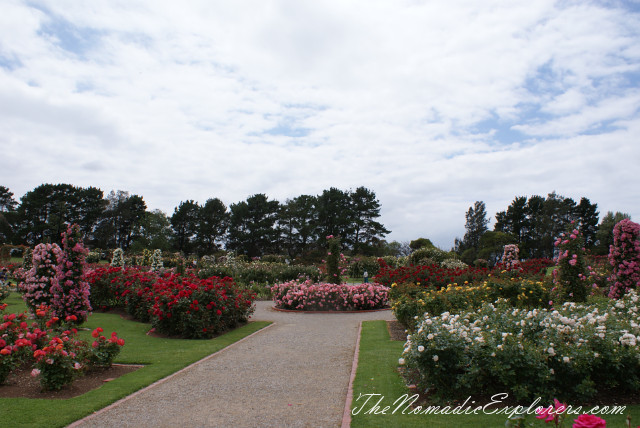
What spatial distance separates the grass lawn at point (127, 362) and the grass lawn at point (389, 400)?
9.98ft

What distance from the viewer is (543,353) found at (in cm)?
440

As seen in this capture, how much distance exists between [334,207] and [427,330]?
4824cm

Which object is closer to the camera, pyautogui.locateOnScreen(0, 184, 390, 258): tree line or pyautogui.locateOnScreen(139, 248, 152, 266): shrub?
pyautogui.locateOnScreen(139, 248, 152, 266): shrub

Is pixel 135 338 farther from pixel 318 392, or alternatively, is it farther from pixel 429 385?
pixel 429 385

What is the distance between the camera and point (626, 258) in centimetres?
967

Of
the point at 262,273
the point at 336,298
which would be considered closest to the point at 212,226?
the point at 262,273

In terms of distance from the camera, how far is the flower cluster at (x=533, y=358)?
14.0ft

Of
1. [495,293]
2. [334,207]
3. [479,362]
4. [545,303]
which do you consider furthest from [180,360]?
[334,207]

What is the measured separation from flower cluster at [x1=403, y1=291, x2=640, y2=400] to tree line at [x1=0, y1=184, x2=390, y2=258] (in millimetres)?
44526

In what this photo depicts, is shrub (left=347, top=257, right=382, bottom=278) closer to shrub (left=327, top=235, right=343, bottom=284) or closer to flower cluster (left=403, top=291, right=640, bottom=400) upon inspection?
shrub (left=327, top=235, right=343, bottom=284)

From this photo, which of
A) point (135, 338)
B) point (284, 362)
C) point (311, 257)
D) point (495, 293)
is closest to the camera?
point (284, 362)

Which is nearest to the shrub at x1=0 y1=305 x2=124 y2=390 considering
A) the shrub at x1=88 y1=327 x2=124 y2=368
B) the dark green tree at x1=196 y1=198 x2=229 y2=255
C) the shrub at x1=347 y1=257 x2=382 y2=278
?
the shrub at x1=88 y1=327 x2=124 y2=368

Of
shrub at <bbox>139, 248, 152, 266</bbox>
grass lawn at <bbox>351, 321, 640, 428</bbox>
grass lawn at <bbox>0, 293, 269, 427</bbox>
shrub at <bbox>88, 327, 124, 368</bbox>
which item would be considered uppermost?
shrub at <bbox>139, 248, 152, 266</bbox>

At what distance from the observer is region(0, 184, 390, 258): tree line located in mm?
52562
